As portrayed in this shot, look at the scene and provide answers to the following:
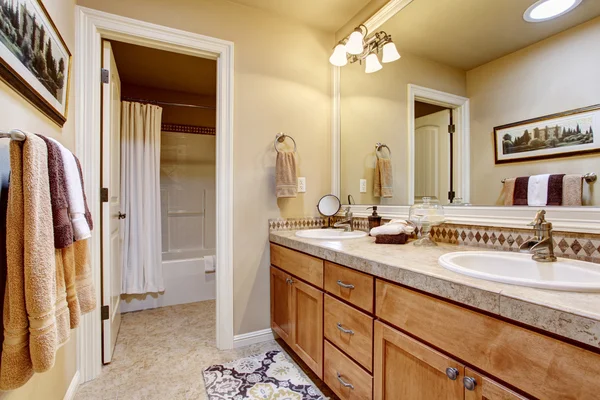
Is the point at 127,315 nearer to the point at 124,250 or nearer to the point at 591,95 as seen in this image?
the point at 124,250

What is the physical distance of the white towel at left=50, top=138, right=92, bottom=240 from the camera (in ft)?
3.21

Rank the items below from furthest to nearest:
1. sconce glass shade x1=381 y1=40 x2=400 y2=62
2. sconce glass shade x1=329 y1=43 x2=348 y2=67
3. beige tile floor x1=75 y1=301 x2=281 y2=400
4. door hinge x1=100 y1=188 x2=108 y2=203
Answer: sconce glass shade x1=329 y1=43 x2=348 y2=67 < sconce glass shade x1=381 y1=40 x2=400 y2=62 < door hinge x1=100 y1=188 x2=108 y2=203 < beige tile floor x1=75 y1=301 x2=281 y2=400

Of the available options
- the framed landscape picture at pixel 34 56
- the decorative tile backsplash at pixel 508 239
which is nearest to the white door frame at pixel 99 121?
the framed landscape picture at pixel 34 56

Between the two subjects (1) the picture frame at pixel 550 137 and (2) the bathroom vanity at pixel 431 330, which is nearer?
(2) the bathroom vanity at pixel 431 330

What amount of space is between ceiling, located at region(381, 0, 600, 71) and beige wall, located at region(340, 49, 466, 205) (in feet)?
0.26

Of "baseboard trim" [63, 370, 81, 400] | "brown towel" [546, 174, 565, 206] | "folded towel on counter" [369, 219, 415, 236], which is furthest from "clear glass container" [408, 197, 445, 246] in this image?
"baseboard trim" [63, 370, 81, 400]

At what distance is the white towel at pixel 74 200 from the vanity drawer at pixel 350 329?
104 cm

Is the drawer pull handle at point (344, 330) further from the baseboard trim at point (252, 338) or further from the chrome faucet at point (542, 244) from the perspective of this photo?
the baseboard trim at point (252, 338)

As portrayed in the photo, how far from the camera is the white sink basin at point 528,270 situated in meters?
0.68

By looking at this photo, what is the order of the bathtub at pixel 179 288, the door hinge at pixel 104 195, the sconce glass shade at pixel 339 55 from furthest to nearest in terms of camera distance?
the bathtub at pixel 179 288 → the sconce glass shade at pixel 339 55 → the door hinge at pixel 104 195

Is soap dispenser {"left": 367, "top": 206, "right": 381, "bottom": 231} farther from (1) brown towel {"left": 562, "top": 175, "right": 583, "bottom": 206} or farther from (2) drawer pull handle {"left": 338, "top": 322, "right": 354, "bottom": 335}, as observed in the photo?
(1) brown towel {"left": 562, "top": 175, "right": 583, "bottom": 206}

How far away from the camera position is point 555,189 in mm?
1104

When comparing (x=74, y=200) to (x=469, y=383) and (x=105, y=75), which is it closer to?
(x=105, y=75)

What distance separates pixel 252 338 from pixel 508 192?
1778 millimetres
